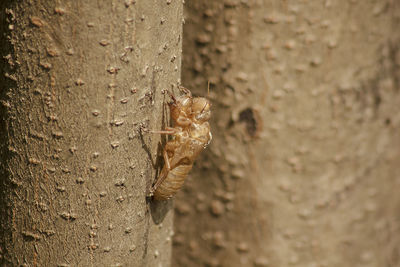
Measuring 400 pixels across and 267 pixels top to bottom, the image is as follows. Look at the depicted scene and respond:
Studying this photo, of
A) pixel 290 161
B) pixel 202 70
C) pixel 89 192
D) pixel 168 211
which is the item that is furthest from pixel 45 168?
pixel 290 161

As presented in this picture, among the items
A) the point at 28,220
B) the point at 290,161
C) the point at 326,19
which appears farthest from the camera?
the point at 290,161

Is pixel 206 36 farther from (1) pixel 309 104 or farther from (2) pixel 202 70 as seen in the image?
(1) pixel 309 104

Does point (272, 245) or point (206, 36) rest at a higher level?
point (206, 36)

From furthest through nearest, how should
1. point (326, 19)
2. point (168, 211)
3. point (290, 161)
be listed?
point (290, 161)
point (326, 19)
point (168, 211)

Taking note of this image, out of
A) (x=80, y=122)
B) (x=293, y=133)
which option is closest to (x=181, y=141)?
(x=80, y=122)

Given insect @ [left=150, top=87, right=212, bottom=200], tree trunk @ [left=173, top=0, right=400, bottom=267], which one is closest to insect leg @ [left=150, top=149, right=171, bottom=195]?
insect @ [left=150, top=87, right=212, bottom=200]
